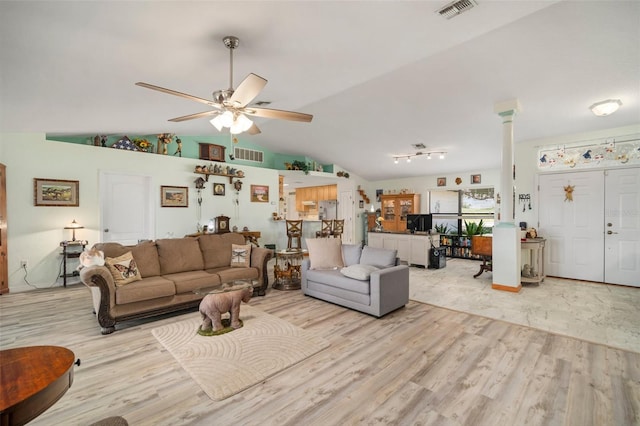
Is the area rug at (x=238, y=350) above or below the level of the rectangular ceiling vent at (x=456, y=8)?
below

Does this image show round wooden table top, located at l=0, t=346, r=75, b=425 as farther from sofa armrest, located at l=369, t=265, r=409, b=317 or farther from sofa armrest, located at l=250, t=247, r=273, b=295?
sofa armrest, located at l=250, t=247, r=273, b=295

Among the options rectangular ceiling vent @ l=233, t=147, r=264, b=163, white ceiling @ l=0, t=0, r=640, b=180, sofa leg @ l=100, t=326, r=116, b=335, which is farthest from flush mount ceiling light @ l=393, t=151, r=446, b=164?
sofa leg @ l=100, t=326, r=116, b=335

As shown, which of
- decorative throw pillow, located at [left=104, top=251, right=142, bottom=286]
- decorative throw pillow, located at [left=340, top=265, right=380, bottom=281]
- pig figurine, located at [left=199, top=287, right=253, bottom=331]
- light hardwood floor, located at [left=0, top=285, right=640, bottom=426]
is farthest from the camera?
decorative throw pillow, located at [left=340, top=265, right=380, bottom=281]

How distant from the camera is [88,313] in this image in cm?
359

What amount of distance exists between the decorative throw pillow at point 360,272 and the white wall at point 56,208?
429 cm

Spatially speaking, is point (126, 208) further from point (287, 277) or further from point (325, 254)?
Answer: point (325, 254)

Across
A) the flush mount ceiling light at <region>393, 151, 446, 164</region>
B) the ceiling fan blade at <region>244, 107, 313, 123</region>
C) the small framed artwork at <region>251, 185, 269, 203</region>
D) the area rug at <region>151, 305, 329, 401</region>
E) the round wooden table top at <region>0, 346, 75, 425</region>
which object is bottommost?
the area rug at <region>151, 305, 329, 401</region>

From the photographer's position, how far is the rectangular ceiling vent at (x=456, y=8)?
217 cm

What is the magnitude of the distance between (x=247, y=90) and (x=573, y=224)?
6159 millimetres

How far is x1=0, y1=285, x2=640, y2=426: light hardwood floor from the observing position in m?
1.82

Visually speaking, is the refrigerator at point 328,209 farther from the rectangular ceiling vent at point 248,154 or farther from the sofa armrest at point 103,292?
the sofa armrest at point 103,292

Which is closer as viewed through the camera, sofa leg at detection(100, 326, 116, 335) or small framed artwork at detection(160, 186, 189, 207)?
sofa leg at detection(100, 326, 116, 335)

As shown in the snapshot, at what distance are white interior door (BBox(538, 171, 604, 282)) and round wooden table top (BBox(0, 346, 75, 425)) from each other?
6.99 meters

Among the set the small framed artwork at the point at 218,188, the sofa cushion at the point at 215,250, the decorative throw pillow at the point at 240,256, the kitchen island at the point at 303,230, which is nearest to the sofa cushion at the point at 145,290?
the sofa cushion at the point at 215,250
